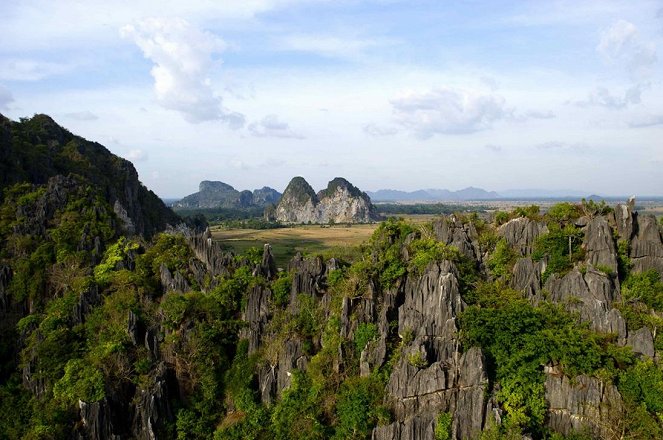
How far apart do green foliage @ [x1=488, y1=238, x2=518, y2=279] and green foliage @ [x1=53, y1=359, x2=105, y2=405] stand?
894 inches

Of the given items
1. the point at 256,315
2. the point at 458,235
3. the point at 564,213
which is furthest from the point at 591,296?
the point at 256,315

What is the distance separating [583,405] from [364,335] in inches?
416

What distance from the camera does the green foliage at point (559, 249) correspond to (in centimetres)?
2712

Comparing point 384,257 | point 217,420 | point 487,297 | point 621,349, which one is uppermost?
point 384,257

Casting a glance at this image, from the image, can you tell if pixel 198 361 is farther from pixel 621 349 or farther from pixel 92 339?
pixel 621 349

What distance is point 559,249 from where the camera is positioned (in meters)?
27.7

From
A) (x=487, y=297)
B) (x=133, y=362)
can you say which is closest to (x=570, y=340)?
(x=487, y=297)

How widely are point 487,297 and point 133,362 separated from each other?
785 inches

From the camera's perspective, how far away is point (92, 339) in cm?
2900

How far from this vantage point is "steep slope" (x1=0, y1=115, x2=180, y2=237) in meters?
49.8

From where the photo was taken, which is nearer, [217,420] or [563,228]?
[217,420]

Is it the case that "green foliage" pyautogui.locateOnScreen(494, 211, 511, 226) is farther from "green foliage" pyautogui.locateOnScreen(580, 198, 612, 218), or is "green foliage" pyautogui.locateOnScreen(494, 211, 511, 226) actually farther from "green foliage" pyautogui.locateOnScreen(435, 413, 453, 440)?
"green foliage" pyautogui.locateOnScreen(435, 413, 453, 440)

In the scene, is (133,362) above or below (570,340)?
below

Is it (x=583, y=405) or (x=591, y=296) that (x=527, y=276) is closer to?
(x=591, y=296)
